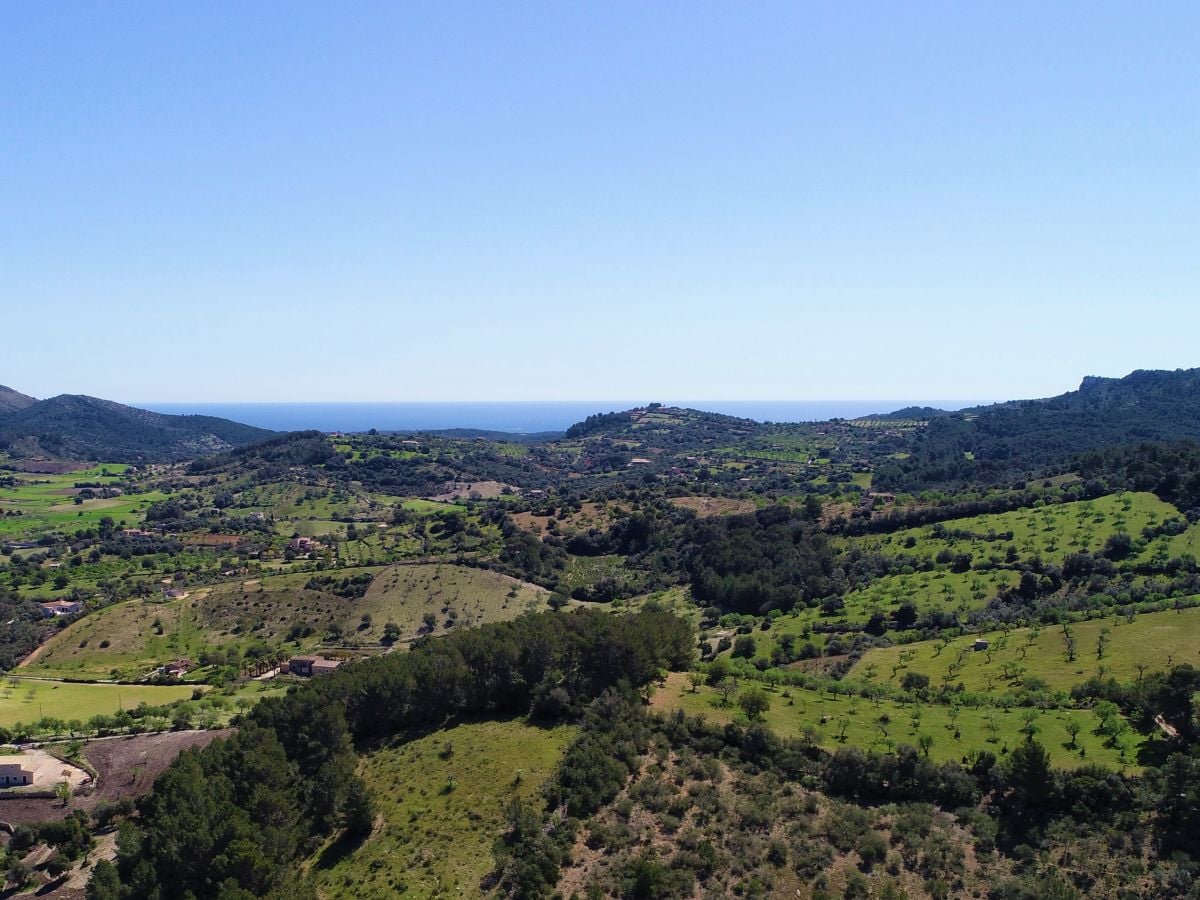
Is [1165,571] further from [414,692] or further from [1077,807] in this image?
[414,692]

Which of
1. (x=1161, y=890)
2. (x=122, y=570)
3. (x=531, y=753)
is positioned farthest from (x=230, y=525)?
(x=1161, y=890)

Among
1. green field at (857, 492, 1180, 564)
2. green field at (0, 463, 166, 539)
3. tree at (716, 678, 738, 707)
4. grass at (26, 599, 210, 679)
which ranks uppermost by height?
green field at (857, 492, 1180, 564)

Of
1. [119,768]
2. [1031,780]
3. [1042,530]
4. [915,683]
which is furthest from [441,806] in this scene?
[1042,530]

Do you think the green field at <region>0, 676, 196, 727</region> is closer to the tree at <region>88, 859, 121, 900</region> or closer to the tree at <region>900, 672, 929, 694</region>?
the tree at <region>88, 859, 121, 900</region>

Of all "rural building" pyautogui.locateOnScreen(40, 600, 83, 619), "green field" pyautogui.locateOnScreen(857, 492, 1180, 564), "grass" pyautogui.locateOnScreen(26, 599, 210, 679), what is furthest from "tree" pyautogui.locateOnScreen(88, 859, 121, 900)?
"green field" pyautogui.locateOnScreen(857, 492, 1180, 564)

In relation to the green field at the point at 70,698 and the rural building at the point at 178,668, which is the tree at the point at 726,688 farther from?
the rural building at the point at 178,668

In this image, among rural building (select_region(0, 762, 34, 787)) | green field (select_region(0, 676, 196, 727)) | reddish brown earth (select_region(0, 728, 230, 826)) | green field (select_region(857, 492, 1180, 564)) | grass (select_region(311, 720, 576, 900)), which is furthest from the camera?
green field (select_region(857, 492, 1180, 564))

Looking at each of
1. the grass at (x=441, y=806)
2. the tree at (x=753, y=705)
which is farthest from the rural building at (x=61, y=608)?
the tree at (x=753, y=705)

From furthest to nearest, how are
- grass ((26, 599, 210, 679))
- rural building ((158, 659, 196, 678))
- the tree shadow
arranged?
grass ((26, 599, 210, 679)) → rural building ((158, 659, 196, 678)) → the tree shadow
